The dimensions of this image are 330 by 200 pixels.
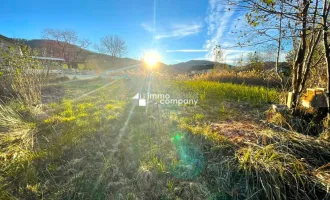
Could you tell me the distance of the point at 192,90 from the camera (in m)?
5.73

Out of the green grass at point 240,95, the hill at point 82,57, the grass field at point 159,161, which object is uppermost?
the hill at point 82,57

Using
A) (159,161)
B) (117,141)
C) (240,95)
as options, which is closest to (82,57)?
(240,95)

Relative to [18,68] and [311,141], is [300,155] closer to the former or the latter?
[311,141]

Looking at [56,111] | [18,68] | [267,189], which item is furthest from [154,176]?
[18,68]

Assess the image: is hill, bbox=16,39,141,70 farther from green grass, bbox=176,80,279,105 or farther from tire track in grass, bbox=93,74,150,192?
tire track in grass, bbox=93,74,150,192

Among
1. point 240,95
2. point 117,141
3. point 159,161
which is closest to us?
point 159,161

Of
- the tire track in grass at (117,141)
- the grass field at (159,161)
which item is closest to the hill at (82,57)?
the tire track in grass at (117,141)

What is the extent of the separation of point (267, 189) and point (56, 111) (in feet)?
13.9

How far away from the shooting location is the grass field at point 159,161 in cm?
148

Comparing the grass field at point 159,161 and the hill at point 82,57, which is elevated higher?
the hill at point 82,57

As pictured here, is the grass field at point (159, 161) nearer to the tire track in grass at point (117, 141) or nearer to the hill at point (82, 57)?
the tire track in grass at point (117, 141)

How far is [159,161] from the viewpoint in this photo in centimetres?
198

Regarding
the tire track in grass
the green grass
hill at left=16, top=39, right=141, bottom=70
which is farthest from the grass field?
hill at left=16, top=39, right=141, bottom=70

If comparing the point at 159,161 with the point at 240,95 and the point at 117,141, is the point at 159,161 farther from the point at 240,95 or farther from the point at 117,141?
the point at 240,95
